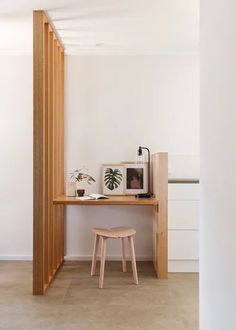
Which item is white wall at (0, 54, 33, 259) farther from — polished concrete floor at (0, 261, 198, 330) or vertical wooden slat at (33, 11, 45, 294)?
vertical wooden slat at (33, 11, 45, 294)

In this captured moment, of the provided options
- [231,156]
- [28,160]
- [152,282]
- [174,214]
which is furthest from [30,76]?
[231,156]

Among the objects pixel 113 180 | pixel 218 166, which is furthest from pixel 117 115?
pixel 218 166

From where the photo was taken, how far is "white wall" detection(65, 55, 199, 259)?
4.27 m

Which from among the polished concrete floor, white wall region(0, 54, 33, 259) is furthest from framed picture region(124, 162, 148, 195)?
white wall region(0, 54, 33, 259)

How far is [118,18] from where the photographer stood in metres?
3.29

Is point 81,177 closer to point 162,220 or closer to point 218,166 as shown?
point 162,220

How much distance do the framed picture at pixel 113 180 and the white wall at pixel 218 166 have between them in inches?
88.7

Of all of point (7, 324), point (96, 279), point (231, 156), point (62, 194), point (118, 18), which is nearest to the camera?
point (231, 156)

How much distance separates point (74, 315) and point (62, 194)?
1.69m

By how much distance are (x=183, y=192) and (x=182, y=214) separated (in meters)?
0.23

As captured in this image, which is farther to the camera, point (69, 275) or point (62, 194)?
point (62, 194)

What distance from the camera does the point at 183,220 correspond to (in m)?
3.67

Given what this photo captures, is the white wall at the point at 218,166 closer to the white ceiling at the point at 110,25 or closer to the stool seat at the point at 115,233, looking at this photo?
the white ceiling at the point at 110,25

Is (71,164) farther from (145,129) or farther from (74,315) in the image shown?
(74,315)
